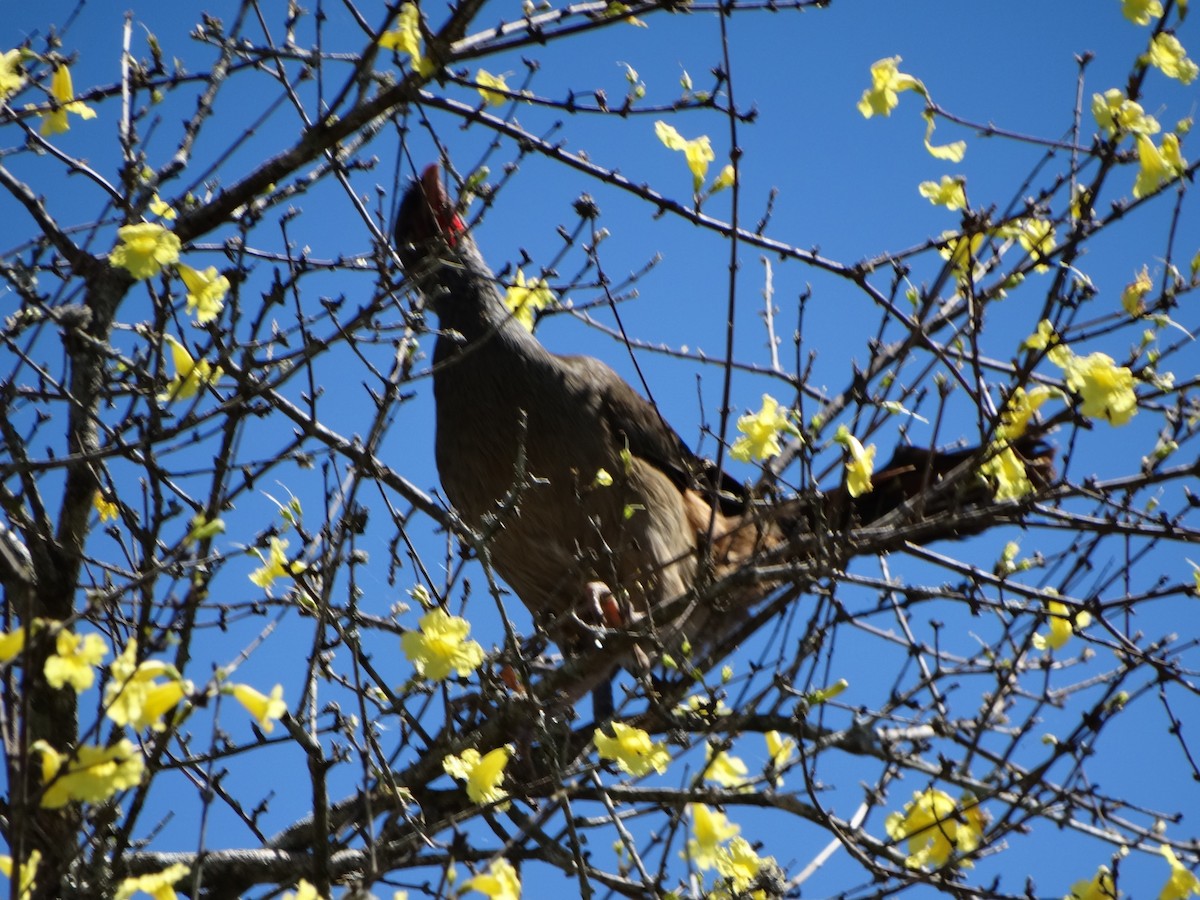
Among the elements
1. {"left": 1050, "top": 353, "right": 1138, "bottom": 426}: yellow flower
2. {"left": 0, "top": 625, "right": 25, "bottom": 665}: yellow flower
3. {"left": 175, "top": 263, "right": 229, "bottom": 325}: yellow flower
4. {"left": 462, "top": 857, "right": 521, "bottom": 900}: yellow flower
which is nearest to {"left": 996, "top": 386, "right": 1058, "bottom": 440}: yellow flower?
{"left": 1050, "top": 353, "right": 1138, "bottom": 426}: yellow flower

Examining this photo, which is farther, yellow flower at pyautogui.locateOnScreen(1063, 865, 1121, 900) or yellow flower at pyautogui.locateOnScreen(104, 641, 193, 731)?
yellow flower at pyautogui.locateOnScreen(1063, 865, 1121, 900)

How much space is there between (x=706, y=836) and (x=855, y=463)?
0.96m

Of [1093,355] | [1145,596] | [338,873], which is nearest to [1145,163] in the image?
[1093,355]

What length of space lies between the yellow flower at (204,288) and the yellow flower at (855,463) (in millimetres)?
1372

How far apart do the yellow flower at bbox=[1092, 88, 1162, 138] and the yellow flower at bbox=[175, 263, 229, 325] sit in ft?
6.18

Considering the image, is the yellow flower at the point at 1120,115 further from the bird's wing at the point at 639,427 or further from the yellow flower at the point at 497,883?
the bird's wing at the point at 639,427

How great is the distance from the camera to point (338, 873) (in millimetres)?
3648

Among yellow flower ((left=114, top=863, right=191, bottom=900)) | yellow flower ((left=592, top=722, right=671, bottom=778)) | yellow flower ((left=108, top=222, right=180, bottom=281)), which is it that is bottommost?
yellow flower ((left=114, top=863, right=191, bottom=900))

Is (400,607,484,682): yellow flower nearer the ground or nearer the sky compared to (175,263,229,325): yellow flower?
nearer the ground

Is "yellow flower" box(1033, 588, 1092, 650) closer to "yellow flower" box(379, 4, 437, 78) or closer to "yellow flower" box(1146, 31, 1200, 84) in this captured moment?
"yellow flower" box(1146, 31, 1200, 84)

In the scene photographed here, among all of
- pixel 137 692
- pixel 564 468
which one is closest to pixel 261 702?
pixel 137 692

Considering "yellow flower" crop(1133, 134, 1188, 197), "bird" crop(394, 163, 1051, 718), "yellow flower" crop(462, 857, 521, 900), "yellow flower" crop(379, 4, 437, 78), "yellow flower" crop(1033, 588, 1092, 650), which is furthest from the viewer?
"bird" crop(394, 163, 1051, 718)

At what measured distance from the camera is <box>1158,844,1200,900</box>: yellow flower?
2.94 metres

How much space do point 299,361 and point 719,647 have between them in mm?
1480
